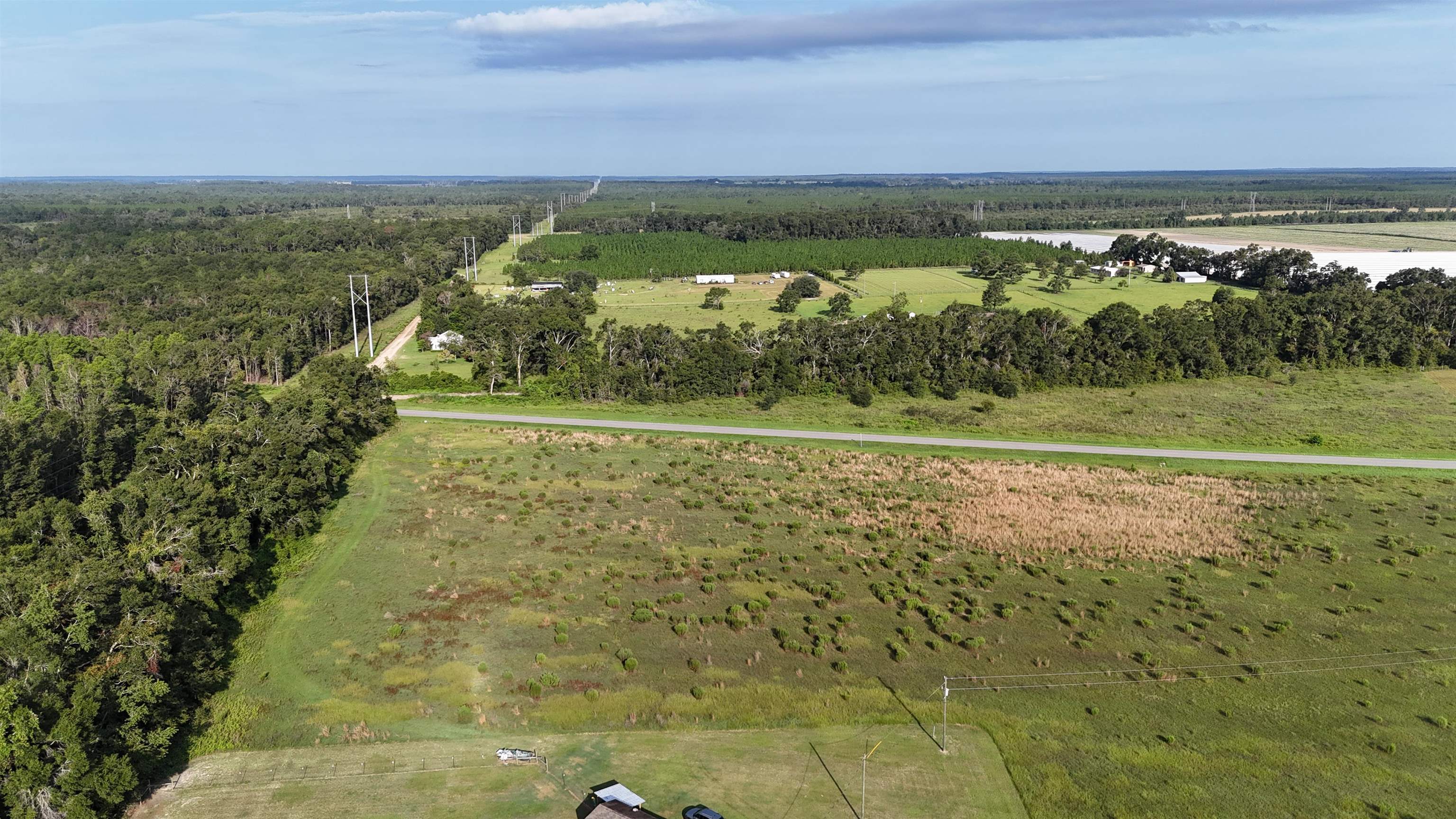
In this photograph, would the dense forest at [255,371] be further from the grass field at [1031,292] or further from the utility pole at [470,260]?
the grass field at [1031,292]

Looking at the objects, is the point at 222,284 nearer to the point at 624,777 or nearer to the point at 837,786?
the point at 624,777

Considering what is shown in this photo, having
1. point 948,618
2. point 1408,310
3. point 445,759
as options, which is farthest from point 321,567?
point 1408,310

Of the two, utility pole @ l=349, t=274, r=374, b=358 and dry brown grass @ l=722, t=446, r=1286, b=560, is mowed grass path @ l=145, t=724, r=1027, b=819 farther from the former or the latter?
utility pole @ l=349, t=274, r=374, b=358

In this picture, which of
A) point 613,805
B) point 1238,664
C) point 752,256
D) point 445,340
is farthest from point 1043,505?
point 752,256

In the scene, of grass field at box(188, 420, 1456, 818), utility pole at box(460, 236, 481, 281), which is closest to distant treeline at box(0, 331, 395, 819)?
grass field at box(188, 420, 1456, 818)

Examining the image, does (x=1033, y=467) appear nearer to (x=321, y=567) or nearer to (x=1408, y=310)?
(x=321, y=567)

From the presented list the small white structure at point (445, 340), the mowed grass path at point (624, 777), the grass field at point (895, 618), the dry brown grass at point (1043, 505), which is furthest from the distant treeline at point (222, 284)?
the mowed grass path at point (624, 777)
